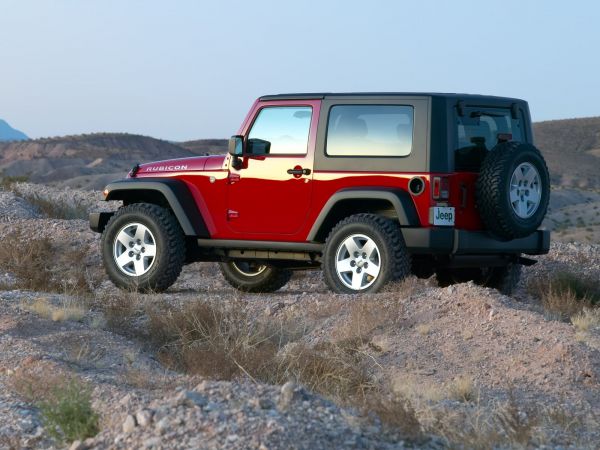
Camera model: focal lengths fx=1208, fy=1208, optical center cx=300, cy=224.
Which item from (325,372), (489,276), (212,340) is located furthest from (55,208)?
(325,372)

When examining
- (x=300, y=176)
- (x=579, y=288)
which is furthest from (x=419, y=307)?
(x=579, y=288)

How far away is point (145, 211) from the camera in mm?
12258

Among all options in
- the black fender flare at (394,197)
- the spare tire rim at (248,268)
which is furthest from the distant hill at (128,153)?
the black fender flare at (394,197)

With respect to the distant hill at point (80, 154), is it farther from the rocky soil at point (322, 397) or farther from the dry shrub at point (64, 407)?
the dry shrub at point (64, 407)

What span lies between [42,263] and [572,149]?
249 feet

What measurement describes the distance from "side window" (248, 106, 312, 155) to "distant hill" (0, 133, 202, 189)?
6444 centimetres

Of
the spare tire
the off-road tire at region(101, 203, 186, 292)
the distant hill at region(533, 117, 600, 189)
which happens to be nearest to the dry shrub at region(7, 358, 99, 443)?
the spare tire

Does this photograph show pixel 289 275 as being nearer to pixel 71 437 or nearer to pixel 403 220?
pixel 403 220

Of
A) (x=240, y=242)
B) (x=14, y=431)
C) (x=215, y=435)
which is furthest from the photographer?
(x=240, y=242)

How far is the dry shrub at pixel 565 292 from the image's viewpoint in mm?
11250

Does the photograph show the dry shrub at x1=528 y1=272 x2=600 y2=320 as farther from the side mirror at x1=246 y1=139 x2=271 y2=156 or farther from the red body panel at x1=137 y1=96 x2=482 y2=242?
the side mirror at x1=246 y1=139 x2=271 y2=156

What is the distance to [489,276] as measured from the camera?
1236cm

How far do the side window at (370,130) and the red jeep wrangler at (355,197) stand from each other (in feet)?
0.04

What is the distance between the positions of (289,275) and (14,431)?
744cm
